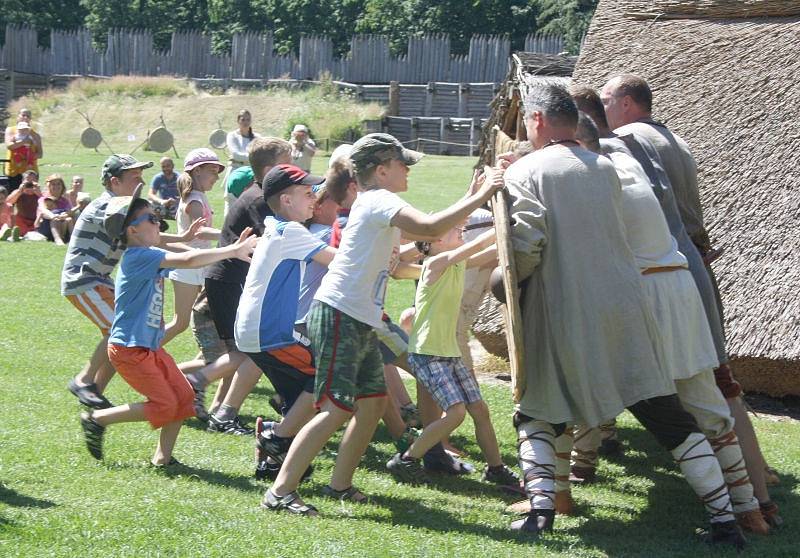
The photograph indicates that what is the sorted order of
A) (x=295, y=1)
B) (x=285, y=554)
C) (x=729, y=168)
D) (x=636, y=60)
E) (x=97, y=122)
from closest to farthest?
(x=285, y=554) < (x=729, y=168) < (x=636, y=60) < (x=97, y=122) < (x=295, y=1)

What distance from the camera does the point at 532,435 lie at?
5.23 metres

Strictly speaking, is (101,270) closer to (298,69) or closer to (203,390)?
(203,390)

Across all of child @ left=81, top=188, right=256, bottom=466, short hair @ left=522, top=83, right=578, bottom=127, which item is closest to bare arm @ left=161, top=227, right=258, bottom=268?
child @ left=81, top=188, right=256, bottom=466

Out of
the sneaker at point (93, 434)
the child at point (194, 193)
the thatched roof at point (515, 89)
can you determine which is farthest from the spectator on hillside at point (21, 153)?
the sneaker at point (93, 434)

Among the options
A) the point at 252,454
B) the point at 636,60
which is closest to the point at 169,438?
the point at 252,454

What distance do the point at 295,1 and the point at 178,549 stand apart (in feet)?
196

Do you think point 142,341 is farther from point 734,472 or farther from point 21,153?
point 21,153

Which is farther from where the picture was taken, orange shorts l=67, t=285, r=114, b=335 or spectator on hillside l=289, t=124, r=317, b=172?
spectator on hillside l=289, t=124, r=317, b=172

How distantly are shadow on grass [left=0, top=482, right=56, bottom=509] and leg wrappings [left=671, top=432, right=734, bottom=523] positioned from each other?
2979mm

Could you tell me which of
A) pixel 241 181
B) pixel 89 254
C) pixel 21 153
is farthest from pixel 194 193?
pixel 21 153

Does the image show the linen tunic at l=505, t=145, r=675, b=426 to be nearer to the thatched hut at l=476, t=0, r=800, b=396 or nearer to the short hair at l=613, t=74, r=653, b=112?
the short hair at l=613, t=74, r=653, b=112

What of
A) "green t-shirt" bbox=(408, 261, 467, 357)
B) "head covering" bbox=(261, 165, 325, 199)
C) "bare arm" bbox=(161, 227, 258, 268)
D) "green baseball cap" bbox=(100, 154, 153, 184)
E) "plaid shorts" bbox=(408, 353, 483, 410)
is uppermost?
"head covering" bbox=(261, 165, 325, 199)

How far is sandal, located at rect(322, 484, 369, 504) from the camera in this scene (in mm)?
5785

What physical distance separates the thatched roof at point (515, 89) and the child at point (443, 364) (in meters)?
4.89
